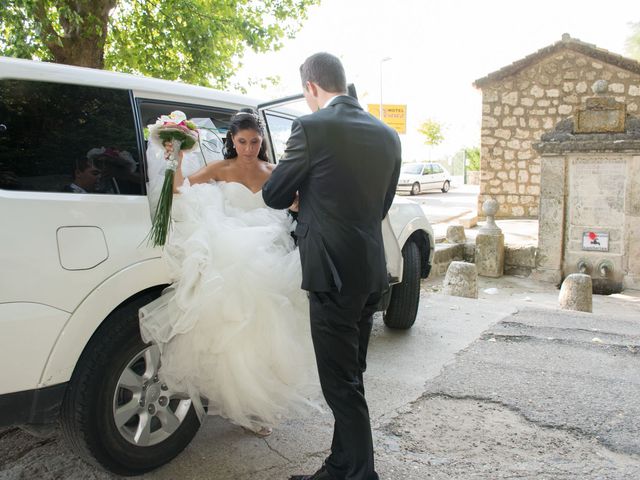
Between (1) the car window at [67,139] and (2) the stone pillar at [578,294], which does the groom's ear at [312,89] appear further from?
(2) the stone pillar at [578,294]

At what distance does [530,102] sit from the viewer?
15.6m

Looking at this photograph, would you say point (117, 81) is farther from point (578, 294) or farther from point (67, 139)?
point (578, 294)

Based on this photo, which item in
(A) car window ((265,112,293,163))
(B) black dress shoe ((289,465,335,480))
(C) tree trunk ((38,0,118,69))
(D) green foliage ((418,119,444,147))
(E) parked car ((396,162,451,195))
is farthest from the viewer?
(D) green foliage ((418,119,444,147))

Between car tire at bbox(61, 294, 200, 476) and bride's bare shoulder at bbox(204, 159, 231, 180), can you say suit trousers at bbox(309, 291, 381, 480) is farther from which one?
bride's bare shoulder at bbox(204, 159, 231, 180)

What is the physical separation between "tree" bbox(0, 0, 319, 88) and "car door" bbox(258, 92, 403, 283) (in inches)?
168

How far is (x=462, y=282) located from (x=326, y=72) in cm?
553

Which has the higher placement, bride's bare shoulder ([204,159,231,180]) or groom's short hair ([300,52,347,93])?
groom's short hair ([300,52,347,93])

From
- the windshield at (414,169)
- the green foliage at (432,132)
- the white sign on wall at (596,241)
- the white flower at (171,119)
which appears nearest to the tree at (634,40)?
the green foliage at (432,132)

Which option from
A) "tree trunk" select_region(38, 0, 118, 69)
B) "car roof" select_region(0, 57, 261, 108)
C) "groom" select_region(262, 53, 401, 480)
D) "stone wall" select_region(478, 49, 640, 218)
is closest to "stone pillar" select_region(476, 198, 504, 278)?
"stone wall" select_region(478, 49, 640, 218)

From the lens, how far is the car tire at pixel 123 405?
7.77ft

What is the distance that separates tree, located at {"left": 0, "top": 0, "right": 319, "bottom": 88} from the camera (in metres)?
7.40

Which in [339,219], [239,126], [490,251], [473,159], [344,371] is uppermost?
[239,126]

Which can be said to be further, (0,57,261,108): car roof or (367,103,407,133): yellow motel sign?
(367,103,407,133): yellow motel sign

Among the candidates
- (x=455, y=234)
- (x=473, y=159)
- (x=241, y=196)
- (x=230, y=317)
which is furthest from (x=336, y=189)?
(x=473, y=159)
